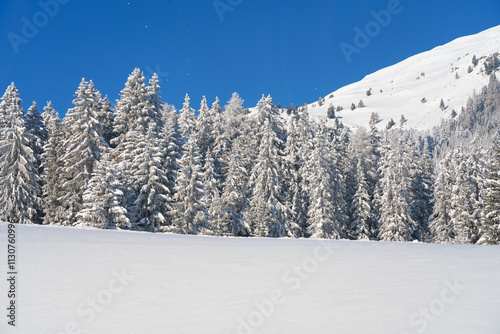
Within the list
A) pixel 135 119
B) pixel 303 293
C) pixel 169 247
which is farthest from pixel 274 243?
pixel 135 119

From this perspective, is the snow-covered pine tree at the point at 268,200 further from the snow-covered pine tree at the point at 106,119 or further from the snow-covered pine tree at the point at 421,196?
the snow-covered pine tree at the point at 421,196

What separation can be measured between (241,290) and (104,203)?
22479 mm

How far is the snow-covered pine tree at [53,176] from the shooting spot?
113 feet

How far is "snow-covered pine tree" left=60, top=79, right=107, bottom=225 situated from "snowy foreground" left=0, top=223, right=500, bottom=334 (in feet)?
74.0

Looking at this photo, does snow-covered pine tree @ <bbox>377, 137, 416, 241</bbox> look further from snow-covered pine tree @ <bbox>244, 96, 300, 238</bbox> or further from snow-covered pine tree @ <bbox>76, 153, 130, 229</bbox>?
snow-covered pine tree @ <bbox>76, 153, 130, 229</bbox>

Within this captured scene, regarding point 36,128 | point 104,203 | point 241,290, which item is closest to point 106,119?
point 36,128

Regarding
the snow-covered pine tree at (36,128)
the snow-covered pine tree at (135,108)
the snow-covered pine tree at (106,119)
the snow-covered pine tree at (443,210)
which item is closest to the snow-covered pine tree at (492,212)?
the snow-covered pine tree at (443,210)

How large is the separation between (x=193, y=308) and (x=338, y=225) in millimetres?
33883

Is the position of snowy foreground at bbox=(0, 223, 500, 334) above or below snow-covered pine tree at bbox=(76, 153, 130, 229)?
below

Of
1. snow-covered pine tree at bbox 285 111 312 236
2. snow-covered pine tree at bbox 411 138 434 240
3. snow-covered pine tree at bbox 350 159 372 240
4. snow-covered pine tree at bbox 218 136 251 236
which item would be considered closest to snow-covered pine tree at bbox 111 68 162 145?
snow-covered pine tree at bbox 218 136 251 236

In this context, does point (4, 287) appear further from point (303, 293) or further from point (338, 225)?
point (338, 225)

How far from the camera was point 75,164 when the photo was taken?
32.1 m

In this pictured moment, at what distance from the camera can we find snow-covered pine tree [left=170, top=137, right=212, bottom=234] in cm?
3195

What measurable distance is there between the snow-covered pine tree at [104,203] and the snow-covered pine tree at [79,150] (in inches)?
180
